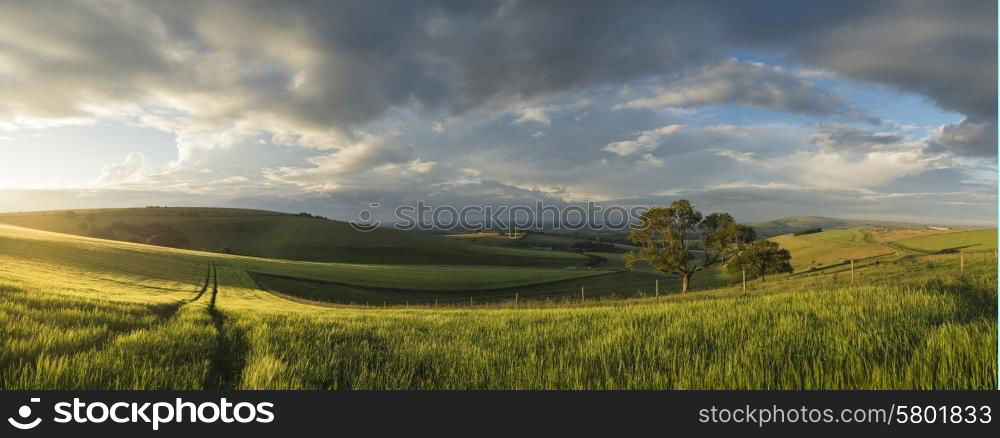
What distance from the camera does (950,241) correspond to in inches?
3219

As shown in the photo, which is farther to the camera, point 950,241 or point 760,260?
point 950,241

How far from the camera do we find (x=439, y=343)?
5848mm

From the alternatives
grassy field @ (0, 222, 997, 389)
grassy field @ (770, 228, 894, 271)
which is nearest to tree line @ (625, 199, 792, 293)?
grassy field @ (770, 228, 894, 271)

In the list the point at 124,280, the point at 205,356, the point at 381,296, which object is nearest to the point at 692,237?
the point at 381,296

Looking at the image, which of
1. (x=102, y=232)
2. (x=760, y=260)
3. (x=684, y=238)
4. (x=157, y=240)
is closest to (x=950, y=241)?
(x=760, y=260)

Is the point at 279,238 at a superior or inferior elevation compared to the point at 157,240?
superior

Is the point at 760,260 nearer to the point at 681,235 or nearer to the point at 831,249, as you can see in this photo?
the point at 681,235

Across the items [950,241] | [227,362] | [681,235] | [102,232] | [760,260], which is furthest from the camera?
[102,232]

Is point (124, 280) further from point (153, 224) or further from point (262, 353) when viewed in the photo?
point (153, 224)

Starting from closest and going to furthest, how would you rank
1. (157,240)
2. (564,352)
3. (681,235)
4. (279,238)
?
(564,352)
(681,235)
(157,240)
(279,238)

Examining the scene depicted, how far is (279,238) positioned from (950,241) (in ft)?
566

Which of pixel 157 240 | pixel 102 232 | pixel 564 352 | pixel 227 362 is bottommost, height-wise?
pixel 157 240

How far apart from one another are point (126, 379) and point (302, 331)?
3.47 m

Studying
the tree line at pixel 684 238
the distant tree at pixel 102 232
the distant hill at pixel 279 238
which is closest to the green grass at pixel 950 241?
the tree line at pixel 684 238
